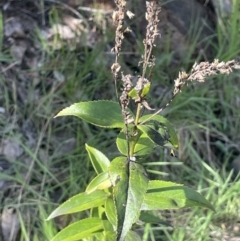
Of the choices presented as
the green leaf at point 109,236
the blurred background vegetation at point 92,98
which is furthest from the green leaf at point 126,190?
the blurred background vegetation at point 92,98

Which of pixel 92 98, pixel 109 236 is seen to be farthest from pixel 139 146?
pixel 92 98

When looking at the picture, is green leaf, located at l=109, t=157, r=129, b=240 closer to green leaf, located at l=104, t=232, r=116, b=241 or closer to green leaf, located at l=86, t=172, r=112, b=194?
green leaf, located at l=86, t=172, r=112, b=194

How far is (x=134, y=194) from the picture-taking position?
127cm

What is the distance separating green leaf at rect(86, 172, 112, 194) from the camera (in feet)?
4.69

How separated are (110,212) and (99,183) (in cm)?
8

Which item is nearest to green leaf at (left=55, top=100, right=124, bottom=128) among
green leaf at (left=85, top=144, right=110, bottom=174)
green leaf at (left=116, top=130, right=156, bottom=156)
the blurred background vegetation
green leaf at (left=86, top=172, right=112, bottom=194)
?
green leaf at (left=116, top=130, right=156, bottom=156)

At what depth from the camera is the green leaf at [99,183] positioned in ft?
4.69

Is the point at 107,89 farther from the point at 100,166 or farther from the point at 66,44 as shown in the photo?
the point at 100,166

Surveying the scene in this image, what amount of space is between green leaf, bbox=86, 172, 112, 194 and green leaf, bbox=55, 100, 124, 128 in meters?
0.14

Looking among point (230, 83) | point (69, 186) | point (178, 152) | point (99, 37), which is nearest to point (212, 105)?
point (230, 83)

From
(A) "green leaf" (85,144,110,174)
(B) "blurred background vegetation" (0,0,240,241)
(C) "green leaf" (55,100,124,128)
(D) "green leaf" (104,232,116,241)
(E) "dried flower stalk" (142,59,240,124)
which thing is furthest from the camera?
(B) "blurred background vegetation" (0,0,240,241)

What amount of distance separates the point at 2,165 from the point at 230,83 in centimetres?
107

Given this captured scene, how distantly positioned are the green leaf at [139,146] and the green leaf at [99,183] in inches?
3.3

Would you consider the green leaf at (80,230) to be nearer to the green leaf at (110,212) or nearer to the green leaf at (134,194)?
the green leaf at (110,212)
